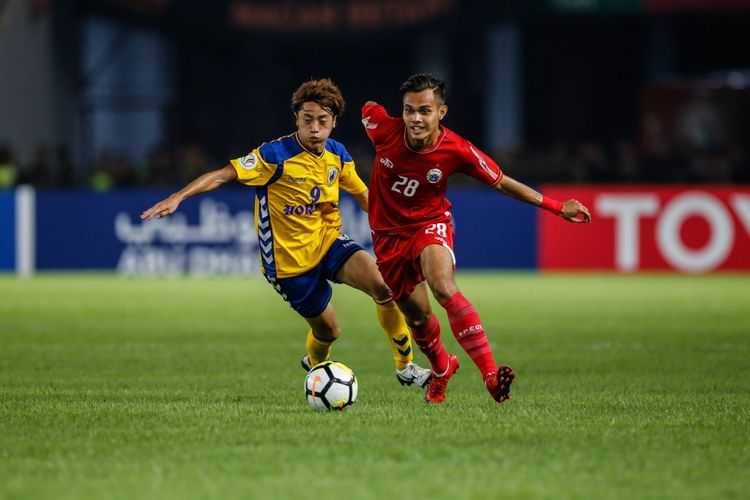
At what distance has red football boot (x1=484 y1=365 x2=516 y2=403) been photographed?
7.05 meters

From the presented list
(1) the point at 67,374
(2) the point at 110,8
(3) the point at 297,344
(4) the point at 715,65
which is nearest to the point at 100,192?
(2) the point at 110,8

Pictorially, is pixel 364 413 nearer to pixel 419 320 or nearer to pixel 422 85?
pixel 419 320

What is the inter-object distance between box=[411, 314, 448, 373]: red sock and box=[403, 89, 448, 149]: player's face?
1.06 meters

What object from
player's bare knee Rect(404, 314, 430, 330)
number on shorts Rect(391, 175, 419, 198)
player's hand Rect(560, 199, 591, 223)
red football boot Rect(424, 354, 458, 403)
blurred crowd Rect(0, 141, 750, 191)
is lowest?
red football boot Rect(424, 354, 458, 403)

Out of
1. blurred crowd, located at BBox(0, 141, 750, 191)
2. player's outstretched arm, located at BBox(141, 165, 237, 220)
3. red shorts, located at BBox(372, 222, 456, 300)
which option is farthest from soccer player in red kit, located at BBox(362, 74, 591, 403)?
blurred crowd, located at BBox(0, 141, 750, 191)

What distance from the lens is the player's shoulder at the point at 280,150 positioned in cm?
808

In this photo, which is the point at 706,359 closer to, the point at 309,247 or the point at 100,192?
the point at 309,247

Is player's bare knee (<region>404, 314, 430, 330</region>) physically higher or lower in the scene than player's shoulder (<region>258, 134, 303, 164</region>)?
lower

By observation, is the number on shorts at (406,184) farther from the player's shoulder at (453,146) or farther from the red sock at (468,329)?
the red sock at (468,329)

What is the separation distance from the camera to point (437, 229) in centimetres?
780

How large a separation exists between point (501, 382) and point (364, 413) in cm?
73

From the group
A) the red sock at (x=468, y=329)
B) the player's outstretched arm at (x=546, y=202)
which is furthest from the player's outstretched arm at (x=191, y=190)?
the player's outstretched arm at (x=546, y=202)

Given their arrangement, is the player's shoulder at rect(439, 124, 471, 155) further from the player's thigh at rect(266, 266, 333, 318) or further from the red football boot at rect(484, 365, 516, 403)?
the red football boot at rect(484, 365, 516, 403)

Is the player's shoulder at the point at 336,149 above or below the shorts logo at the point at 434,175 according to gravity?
above
